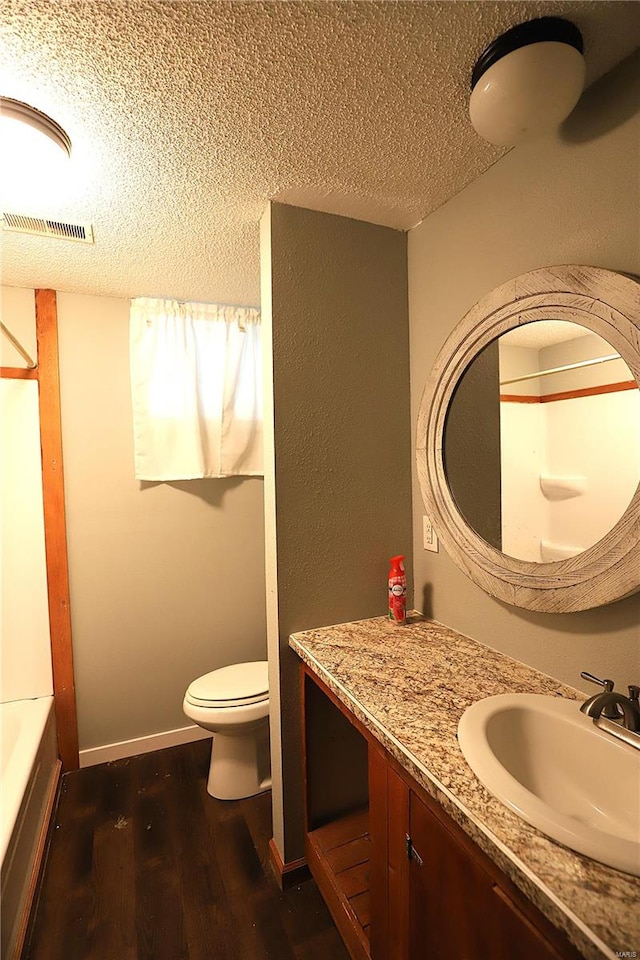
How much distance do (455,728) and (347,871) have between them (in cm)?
86

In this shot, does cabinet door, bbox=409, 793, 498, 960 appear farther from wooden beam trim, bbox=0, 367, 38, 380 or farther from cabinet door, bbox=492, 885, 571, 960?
wooden beam trim, bbox=0, 367, 38, 380

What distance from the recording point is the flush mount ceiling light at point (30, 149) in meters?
1.09

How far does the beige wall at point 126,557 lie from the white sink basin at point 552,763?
1.80 m

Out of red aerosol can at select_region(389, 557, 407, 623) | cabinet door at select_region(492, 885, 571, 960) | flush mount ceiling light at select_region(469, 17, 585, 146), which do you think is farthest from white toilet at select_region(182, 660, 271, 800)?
flush mount ceiling light at select_region(469, 17, 585, 146)

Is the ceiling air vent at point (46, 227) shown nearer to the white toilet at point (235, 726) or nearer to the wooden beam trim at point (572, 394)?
the wooden beam trim at point (572, 394)

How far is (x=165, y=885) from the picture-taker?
5.24 ft

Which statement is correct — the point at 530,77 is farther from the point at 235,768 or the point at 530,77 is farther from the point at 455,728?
the point at 235,768

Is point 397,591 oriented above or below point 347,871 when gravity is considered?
above

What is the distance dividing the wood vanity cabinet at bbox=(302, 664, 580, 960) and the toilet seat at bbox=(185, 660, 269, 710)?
0.49 metres

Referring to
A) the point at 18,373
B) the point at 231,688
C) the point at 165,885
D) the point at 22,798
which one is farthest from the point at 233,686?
the point at 18,373

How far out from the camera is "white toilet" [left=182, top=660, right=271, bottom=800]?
6.37 feet

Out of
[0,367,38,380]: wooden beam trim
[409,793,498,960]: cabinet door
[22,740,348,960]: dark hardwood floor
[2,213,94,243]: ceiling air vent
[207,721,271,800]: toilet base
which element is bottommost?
[22,740,348,960]: dark hardwood floor

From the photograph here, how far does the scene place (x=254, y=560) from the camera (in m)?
2.64

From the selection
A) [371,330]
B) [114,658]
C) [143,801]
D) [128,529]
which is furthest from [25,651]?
[371,330]
